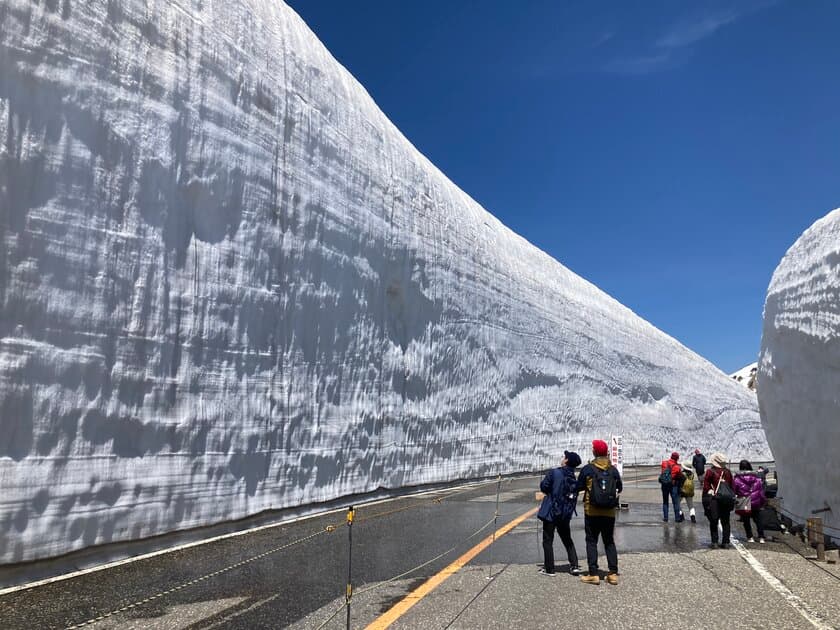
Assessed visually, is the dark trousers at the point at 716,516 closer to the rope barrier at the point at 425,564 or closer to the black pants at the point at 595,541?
the black pants at the point at 595,541

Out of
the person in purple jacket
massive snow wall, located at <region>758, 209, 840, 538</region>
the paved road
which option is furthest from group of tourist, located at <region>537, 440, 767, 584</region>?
massive snow wall, located at <region>758, 209, 840, 538</region>

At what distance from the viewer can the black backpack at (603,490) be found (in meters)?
6.41

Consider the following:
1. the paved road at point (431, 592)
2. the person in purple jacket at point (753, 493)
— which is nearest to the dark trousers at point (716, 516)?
the paved road at point (431, 592)

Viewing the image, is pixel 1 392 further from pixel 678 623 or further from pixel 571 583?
pixel 678 623

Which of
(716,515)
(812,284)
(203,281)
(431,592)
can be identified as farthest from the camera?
(812,284)

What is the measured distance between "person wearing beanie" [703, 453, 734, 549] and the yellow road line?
2633 mm

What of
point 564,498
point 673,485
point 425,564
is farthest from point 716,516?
point 425,564

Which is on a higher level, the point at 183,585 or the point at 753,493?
the point at 753,493

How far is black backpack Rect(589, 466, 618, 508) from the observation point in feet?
21.0

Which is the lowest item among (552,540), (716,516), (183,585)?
(183,585)

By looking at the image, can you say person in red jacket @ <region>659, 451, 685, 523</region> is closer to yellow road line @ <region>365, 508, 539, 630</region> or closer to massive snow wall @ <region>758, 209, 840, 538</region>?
massive snow wall @ <region>758, 209, 840, 538</region>

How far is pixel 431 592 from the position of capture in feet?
18.7

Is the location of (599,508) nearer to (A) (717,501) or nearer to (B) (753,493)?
(A) (717,501)

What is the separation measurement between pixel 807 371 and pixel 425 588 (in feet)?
22.5
